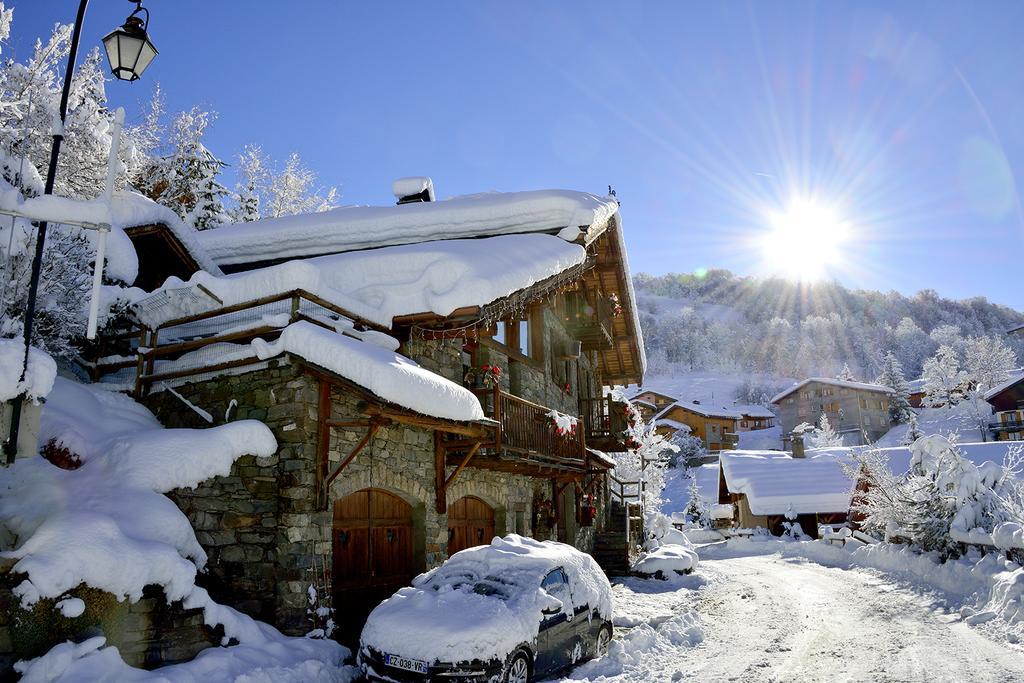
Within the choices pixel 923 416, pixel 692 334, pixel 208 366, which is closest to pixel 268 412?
pixel 208 366

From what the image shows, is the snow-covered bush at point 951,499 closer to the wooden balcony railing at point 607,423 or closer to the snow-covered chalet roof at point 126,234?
the wooden balcony railing at point 607,423

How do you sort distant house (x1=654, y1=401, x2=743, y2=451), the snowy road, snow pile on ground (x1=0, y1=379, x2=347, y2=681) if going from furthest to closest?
distant house (x1=654, y1=401, x2=743, y2=451)
the snowy road
snow pile on ground (x1=0, y1=379, x2=347, y2=681)

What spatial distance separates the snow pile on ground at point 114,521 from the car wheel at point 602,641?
331 cm

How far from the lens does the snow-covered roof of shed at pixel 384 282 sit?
10.0m

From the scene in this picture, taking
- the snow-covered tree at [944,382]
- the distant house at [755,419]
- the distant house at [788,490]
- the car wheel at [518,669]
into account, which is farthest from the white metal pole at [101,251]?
the distant house at [755,419]

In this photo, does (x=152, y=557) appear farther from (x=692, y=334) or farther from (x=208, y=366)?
(x=692, y=334)

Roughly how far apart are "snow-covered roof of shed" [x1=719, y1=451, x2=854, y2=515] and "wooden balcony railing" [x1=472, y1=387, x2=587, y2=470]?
85.7ft

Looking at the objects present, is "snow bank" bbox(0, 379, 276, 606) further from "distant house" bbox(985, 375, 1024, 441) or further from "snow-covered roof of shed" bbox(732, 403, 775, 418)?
"snow-covered roof of shed" bbox(732, 403, 775, 418)

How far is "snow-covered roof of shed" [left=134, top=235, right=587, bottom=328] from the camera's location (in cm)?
1003

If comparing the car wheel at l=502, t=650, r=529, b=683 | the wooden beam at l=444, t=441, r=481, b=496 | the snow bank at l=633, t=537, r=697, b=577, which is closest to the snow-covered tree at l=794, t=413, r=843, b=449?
the snow bank at l=633, t=537, r=697, b=577

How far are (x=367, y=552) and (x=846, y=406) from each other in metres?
70.8

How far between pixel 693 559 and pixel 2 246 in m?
18.1

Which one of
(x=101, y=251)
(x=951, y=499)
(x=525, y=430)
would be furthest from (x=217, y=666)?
(x=951, y=499)

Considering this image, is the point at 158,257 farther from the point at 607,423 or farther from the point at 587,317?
the point at 607,423
